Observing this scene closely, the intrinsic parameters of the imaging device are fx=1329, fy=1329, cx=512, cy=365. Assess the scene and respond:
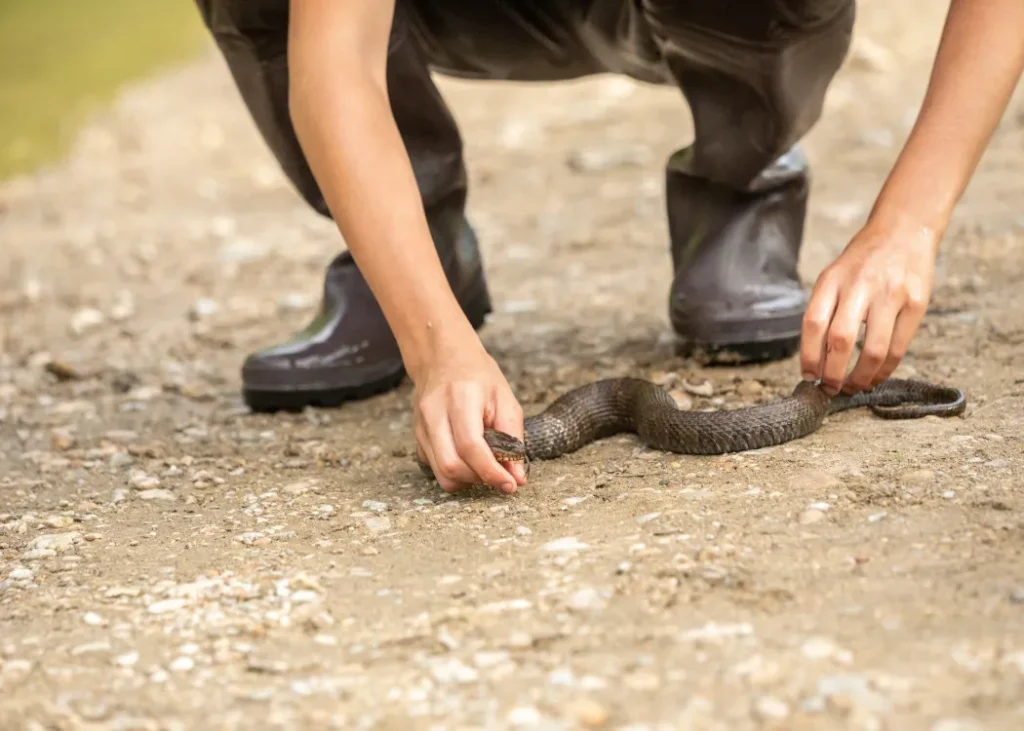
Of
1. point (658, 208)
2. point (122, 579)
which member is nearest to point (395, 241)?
point (122, 579)

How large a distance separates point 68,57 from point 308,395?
30.5 ft

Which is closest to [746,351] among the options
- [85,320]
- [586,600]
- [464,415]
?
[464,415]

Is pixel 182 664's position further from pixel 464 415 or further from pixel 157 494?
pixel 157 494

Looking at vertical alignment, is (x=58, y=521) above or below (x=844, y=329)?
below

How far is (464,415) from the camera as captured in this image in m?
2.52

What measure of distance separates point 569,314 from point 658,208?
4.84 ft

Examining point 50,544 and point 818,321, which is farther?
point 50,544

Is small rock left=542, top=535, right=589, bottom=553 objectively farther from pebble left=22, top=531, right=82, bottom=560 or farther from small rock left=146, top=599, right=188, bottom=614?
pebble left=22, top=531, right=82, bottom=560

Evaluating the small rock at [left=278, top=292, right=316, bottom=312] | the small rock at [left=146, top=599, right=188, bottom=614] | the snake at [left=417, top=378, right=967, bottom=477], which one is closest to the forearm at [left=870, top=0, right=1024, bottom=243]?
the snake at [left=417, top=378, right=967, bottom=477]

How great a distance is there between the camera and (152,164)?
8.12 m

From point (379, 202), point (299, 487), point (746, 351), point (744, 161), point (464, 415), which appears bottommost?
point (299, 487)

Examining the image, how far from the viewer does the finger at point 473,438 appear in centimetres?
251

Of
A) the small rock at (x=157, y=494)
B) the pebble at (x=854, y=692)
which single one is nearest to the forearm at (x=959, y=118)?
the pebble at (x=854, y=692)

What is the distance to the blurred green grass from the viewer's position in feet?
30.5
